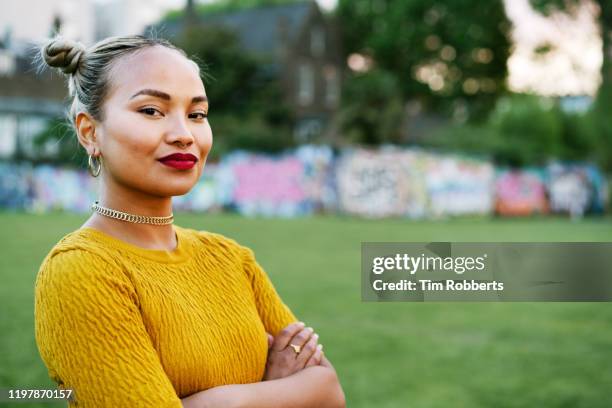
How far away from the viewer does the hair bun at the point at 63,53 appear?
1.75 meters

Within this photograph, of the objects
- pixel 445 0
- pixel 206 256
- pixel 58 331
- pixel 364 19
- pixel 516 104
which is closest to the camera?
pixel 58 331

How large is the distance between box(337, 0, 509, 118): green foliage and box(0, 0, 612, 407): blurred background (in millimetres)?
103

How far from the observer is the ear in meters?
1.71

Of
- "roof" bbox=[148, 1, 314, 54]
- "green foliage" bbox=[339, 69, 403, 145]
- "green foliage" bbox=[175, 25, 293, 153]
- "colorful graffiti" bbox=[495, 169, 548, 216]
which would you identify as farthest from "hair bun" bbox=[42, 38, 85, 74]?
"roof" bbox=[148, 1, 314, 54]

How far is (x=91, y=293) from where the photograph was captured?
1.50 meters

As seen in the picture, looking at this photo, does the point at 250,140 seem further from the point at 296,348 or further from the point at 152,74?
the point at 152,74

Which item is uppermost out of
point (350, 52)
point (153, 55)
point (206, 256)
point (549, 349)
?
point (350, 52)

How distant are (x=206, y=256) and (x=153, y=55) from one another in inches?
19.9

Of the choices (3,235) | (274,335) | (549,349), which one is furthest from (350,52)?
(274,335)

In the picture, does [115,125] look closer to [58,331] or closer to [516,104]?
[58,331]

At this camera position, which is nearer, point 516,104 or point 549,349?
point 549,349

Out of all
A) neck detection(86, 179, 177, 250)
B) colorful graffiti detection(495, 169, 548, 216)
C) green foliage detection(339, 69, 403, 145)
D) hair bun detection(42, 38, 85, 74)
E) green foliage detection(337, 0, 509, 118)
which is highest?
green foliage detection(337, 0, 509, 118)

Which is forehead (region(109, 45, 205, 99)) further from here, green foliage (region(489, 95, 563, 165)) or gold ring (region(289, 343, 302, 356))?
green foliage (region(489, 95, 563, 165))

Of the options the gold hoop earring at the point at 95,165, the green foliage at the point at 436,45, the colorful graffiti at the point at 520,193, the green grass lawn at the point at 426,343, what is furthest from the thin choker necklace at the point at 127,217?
the green foliage at the point at 436,45
